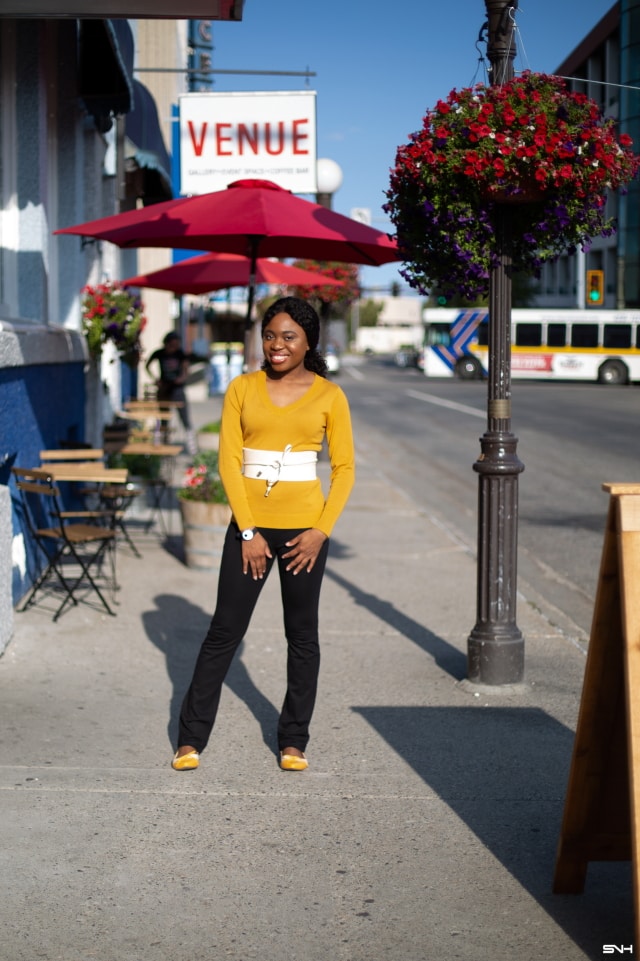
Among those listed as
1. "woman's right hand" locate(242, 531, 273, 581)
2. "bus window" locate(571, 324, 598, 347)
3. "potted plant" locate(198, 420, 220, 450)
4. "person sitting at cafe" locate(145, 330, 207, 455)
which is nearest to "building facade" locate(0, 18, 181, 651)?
"woman's right hand" locate(242, 531, 273, 581)

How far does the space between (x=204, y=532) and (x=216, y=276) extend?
10.2 feet

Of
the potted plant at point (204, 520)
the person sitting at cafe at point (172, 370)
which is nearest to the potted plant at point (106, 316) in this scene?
the potted plant at point (204, 520)

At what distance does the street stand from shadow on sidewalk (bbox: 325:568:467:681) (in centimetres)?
97

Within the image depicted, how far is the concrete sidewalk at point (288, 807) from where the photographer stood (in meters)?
3.53

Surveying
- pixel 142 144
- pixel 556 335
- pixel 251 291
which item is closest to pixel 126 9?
pixel 251 291

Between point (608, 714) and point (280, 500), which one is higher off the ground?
point (280, 500)

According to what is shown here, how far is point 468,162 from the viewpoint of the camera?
541 centimetres

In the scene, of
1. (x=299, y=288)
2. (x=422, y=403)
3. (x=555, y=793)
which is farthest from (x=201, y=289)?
(x=422, y=403)

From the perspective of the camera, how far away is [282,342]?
15.8ft

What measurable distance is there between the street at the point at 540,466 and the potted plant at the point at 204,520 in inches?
90.4

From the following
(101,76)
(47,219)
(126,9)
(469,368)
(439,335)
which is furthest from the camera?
(439,335)

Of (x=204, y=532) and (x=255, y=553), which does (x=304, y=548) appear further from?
(x=204, y=532)

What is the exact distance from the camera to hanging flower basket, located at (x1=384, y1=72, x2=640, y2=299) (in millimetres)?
5387

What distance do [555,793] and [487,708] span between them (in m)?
1.22
